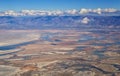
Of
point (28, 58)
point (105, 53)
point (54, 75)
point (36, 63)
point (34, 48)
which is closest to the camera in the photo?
point (54, 75)

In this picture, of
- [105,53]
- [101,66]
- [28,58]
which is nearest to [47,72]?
[101,66]

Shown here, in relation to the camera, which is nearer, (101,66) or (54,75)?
(54,75)

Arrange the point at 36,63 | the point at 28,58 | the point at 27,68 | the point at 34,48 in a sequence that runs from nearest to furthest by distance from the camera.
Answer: the point at 27,68
the point at 36,63
the point at 28,58
the point at 34,48

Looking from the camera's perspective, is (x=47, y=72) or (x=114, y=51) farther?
(x=114, y=51)

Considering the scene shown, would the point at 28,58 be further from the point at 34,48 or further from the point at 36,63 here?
the point at 34,48

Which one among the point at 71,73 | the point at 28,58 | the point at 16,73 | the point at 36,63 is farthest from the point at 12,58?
the point at 71,73

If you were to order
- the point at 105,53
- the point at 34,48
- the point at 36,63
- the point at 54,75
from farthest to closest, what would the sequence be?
1. the point at 34,48
2. the point at 105,53
3. the point at 36,63
4. the point at 54,75

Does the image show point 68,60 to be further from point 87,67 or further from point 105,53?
point 105,53

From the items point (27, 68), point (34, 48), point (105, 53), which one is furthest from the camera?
point (34, 48)

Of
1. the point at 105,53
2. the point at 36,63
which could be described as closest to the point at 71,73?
the point at 36,63
